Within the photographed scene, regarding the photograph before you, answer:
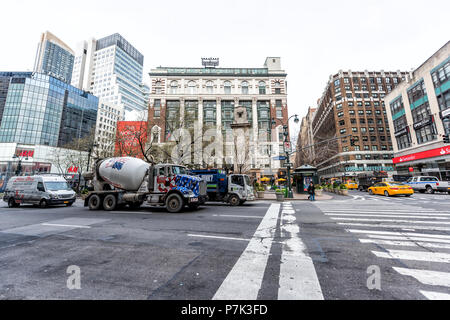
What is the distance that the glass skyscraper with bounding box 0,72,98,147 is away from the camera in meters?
63.3

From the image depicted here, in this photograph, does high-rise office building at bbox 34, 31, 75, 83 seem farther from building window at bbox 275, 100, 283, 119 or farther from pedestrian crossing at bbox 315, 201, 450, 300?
pedestrian crossing at bbox 315, 201, 450, 300

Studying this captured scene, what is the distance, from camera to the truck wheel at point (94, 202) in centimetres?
1223

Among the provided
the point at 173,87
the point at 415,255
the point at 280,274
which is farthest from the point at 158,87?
the point at 415,255

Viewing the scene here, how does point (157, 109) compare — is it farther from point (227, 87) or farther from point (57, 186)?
point (57, 186)

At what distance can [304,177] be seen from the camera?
25.6 m

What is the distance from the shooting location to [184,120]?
24297 mm

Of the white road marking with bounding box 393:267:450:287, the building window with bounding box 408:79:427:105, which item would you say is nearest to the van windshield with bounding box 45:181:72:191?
the white road marking with bounding box 393:267:450:287

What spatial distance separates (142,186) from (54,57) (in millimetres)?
187851

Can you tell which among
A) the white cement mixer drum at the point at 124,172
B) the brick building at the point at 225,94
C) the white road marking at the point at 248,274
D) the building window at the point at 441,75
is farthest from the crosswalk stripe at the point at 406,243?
the building window at the point at 441,75

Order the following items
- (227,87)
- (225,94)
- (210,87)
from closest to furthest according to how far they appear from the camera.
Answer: (225,94), (210,87), (227,87)

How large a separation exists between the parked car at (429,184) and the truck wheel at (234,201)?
82.2 feet

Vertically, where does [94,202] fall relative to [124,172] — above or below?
below

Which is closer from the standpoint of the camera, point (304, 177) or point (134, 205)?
point (134, 205)

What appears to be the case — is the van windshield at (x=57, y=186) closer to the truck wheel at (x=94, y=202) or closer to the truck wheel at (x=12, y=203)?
the truck wheel at (x=12, y=203)
